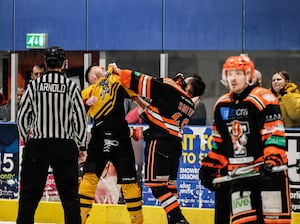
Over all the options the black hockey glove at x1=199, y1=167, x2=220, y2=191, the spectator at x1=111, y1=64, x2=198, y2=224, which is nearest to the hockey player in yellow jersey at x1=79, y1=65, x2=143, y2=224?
the spectator at x1=111, y1=64, x2=198, y2=224

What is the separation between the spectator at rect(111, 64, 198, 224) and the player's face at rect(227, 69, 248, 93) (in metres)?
1.68

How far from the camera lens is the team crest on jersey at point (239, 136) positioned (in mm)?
5395

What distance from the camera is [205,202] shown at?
315 inches

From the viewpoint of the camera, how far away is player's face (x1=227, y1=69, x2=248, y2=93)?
544 cm

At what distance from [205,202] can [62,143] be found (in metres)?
2.07

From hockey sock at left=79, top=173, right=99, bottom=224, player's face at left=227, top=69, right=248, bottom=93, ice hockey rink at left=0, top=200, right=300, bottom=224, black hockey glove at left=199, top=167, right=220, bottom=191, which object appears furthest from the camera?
ice hockey rink at left=0, top=200, right=300, bottom=224

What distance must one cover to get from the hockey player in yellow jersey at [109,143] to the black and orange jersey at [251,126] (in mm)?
1783

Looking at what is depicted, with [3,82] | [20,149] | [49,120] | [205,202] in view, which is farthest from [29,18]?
[49,120]

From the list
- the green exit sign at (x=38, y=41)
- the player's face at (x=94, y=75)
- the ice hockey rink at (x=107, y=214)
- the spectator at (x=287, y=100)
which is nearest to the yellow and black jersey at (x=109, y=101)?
the player's face at (x=94, y=75)

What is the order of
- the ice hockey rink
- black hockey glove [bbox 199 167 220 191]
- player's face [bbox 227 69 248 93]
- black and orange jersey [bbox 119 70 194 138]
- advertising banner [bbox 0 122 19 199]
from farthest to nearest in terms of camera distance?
advertising banner [bbox 0 122 19 199]
the ice hockey rink
black and orange jersey [bbox 119 70 194 138]
black hockey glove [bbox 199 167 220 191]
player's face [bbox 227 69 248 93]

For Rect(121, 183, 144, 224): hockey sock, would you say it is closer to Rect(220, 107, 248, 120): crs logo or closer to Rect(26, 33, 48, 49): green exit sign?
Rect(220, 107, 248, 120): crs logo

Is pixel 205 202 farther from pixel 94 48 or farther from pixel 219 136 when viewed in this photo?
pixel 94 48

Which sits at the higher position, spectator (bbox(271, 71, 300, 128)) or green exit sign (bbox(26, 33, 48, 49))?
green exit sign (bbox(26, 33, 48, 49))

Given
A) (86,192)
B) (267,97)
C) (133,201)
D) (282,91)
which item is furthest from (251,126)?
(282,91)
